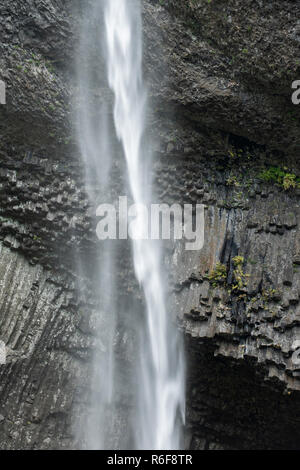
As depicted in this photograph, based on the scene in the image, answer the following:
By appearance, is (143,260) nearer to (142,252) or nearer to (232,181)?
(142,252)

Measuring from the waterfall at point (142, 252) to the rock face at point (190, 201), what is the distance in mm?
271

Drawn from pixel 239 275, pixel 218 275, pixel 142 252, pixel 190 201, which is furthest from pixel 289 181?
pixel 142 252

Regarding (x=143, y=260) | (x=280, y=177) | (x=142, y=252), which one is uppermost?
(x=280, y=177)

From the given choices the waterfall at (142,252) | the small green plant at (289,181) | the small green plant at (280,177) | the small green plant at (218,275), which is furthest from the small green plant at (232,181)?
the small green plant at (218,275)

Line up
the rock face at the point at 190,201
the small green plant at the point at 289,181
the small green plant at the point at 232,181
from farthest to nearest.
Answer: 1. the small green plant at the point at 232,181
2. the small green plant at the point at 289,181
3. the rock face at the point at 190,201

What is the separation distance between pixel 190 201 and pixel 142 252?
4.57 ft

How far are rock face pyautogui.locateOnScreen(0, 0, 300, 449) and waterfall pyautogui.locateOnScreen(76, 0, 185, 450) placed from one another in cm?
27

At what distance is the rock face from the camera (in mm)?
8656

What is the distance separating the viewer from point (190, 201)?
9.65 metres

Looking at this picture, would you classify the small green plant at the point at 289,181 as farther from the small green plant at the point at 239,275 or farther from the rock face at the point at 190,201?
the small green plant at the point at 239,275

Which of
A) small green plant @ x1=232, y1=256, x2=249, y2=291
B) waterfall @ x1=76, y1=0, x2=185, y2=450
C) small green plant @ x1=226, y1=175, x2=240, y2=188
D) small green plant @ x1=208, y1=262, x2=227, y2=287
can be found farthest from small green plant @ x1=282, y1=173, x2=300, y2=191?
waterfall @ x1=76, y1=0, x2=185, y2=450

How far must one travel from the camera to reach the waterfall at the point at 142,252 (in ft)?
29.8

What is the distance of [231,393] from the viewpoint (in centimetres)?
919

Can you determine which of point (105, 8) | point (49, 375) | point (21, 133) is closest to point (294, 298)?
point (49, 375)
